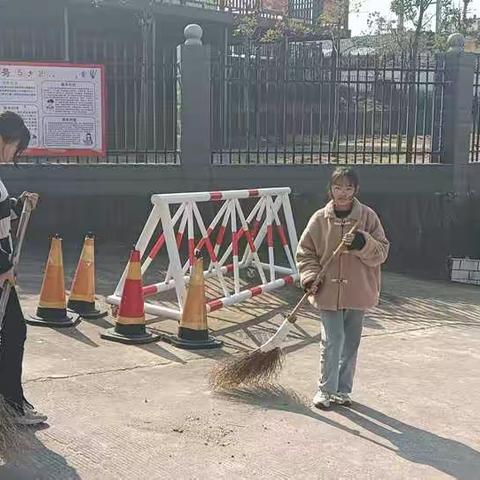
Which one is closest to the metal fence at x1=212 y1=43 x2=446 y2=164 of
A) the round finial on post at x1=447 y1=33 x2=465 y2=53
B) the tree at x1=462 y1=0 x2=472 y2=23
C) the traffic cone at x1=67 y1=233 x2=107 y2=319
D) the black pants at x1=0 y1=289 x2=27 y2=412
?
the round finial on post at x1=447 y1=33 x2=465 y2=53

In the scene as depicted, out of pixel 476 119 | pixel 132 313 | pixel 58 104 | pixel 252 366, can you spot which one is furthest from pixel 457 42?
pixel 252 366

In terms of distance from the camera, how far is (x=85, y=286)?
627 centimetres

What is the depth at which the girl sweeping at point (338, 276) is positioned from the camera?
423 centimetres

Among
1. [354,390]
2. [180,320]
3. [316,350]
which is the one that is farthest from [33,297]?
[354,390]

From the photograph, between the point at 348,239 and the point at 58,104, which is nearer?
the point at 348,239

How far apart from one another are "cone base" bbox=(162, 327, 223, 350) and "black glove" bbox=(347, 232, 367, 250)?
183 cm

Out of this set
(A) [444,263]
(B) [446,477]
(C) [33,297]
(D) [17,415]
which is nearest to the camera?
(B) [446,477]

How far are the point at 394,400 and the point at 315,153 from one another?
21.3ft

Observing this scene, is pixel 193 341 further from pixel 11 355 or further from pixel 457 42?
pixel 457 42

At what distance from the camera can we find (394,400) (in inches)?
178

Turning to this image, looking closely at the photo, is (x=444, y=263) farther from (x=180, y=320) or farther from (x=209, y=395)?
(x=209, y=395)

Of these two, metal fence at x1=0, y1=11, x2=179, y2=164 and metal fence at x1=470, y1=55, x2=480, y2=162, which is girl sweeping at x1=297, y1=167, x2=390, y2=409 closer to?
metal fence at x1=0, y1=11, x2=179, y2=164

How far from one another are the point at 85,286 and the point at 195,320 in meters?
1.30

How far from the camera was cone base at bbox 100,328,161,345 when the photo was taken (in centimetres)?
549
